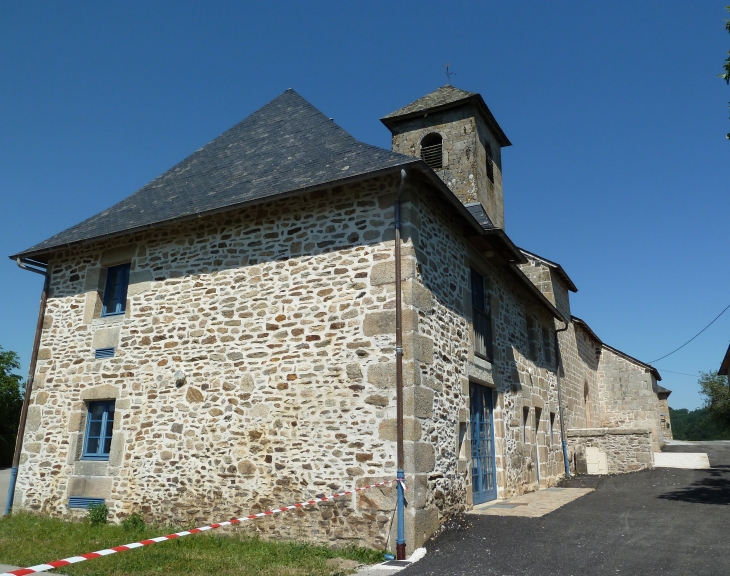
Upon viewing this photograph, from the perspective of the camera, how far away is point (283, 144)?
9.75 metres

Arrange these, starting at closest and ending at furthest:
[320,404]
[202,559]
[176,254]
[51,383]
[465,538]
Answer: [202,559] < [465,538] < [320,404] < [176,254] < [51,383]

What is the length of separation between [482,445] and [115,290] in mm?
6692

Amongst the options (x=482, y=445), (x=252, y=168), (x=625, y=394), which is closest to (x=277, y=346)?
(x=252, y=168)

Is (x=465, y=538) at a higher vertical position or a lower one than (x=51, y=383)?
lower

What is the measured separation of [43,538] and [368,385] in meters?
4.83

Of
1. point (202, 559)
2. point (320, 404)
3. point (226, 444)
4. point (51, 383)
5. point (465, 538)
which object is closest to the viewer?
point (202, 559)

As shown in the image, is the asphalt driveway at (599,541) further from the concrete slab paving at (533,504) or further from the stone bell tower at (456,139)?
the stone bell tower at (456,139)

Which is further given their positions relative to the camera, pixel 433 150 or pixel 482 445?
pixel 433 150

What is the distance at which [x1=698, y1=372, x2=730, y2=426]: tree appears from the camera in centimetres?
3453

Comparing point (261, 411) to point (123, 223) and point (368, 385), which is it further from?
point (123, 223)

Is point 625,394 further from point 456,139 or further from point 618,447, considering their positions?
point 456,139

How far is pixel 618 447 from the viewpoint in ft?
47.8

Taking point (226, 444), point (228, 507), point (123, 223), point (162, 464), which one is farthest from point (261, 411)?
point (123, 223)

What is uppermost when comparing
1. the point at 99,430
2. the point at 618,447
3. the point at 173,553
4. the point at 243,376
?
the point at 243,376
